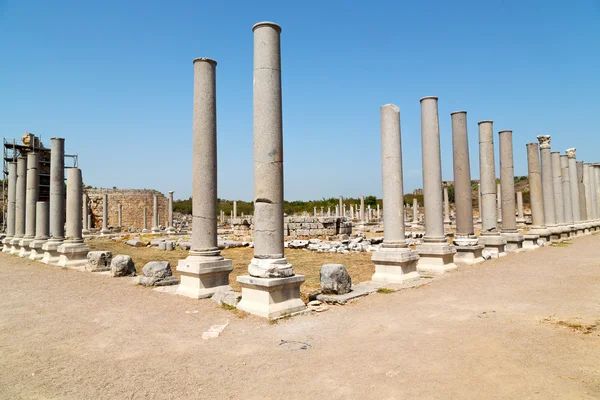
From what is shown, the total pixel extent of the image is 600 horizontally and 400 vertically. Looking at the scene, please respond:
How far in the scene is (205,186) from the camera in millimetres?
8289

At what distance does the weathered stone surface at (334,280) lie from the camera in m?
7.50

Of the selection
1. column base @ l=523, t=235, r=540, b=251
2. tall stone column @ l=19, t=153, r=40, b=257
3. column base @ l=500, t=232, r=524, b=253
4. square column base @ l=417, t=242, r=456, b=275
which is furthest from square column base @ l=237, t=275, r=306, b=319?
tall stone column @ l=19, t=153, r=40, b=257

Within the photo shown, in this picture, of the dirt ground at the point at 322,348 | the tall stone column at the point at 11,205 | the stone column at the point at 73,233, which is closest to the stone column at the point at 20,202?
the tall stone column at the point at 11,205

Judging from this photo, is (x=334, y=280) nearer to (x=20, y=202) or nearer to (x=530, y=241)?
(x=530, y=241)

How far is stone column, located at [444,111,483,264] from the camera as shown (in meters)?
12.1

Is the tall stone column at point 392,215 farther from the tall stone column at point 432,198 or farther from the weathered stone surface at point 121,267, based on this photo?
the weathered stone surface at point 121,267

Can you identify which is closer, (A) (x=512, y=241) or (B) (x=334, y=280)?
(B) (x=334, y=280)

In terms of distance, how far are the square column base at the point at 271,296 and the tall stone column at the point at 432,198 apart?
5171 millimetres

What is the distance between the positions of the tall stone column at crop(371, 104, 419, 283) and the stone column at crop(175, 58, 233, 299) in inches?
135

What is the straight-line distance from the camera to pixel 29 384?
3.89 m

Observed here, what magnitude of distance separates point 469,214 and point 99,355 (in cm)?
1084

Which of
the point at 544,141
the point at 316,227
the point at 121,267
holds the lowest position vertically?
the point at 121,267

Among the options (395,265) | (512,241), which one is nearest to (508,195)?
(512,241)

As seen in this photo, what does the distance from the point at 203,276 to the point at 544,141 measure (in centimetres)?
1792
